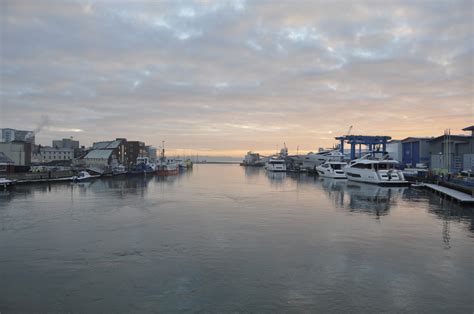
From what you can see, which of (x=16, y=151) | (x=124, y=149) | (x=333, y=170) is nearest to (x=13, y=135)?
(x=124, y=149)

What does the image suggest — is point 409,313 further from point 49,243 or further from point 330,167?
point 330,167

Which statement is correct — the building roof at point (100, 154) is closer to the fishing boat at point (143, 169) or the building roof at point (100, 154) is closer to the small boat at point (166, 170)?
the fishing boat at point (143, 169)

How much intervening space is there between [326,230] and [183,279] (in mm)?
12094

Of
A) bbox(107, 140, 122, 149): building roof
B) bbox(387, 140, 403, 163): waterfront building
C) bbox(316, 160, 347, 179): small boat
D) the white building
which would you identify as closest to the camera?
bbox(316, 160, 347, 179): small boat

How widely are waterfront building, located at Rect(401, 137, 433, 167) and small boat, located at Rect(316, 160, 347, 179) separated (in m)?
18.9

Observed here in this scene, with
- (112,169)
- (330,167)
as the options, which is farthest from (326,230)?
(112,169)

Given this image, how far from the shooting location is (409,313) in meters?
10.3

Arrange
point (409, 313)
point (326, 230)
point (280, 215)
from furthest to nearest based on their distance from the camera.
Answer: point (280, 215) < point (326, 230) < point (409, 313)

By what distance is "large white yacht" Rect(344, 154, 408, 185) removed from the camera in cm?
5659

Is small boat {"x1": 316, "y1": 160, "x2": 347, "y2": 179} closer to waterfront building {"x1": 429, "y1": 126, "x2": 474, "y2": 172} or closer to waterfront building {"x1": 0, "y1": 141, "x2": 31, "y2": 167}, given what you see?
waterfront building {"x1": 429, "y1": 126, "x2": 474, "y2": 172}

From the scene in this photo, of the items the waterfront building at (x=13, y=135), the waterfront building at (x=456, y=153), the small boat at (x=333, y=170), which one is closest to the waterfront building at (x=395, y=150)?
the waterfront building at (x=456, y=153)

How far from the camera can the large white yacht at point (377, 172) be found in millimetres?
56594

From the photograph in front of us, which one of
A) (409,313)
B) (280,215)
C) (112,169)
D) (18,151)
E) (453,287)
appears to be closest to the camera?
(409,313)

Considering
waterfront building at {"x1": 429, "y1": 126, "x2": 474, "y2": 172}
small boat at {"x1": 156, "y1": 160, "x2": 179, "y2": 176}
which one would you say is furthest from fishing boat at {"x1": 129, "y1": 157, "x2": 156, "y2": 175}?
waterfront building at {"x1": 429, "y1": 126, "x2": 474, "y2": 172}
